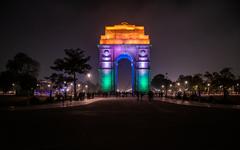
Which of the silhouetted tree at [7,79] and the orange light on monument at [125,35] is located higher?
the orange light on monument at [125,35]

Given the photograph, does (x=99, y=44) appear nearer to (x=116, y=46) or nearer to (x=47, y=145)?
(x=116, y=46)

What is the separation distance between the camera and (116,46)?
98250 millimetres

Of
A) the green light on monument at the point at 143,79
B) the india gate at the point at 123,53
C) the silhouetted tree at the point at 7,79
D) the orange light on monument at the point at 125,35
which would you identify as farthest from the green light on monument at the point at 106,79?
the silhouetted tree at the point at 7,79

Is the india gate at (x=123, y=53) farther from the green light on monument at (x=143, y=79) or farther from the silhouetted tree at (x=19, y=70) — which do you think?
the silhouetted tree at (x=19, y=70)

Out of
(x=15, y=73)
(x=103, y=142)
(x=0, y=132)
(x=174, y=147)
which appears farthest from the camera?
(x=15, y=73)

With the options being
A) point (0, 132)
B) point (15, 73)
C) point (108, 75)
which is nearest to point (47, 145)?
point (0, 132)

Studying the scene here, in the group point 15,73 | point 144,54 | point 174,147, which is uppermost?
point 144,54

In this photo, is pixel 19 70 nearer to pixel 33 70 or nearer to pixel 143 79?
pixel 33 70

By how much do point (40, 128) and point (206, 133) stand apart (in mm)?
7262

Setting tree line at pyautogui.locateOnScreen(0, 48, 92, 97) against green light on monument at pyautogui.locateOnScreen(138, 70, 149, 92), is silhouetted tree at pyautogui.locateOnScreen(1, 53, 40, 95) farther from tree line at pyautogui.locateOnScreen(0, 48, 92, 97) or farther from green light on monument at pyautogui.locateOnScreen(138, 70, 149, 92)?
green light on monument at pyautogui.locateOnScreen(138, 70, 149, 92)

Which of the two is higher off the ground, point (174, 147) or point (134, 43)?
point (134, 43)

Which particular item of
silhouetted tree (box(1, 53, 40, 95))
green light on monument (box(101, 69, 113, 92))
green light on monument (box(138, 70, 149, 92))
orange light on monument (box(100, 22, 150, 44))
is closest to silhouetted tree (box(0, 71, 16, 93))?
silhouetted tree (box(1, 53, 40, 95))

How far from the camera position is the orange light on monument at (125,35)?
327 feet

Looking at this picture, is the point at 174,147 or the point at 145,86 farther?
the point at 145,86
